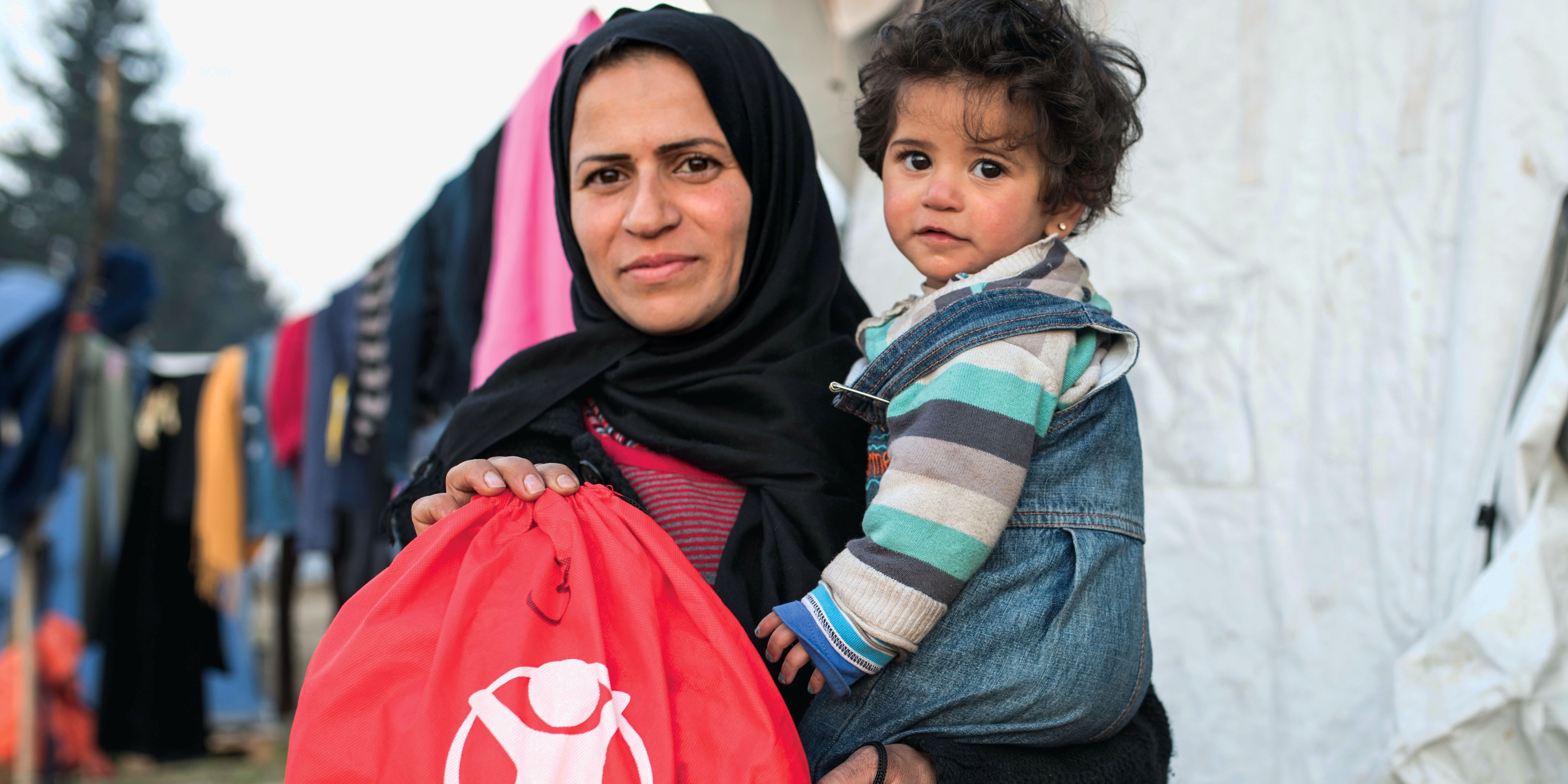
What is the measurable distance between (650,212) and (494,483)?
1.63ft

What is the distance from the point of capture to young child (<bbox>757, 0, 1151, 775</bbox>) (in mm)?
1038

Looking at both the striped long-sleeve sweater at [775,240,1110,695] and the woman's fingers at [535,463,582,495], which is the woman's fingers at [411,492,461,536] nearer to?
the woman's fingers at [535,463,582,495]

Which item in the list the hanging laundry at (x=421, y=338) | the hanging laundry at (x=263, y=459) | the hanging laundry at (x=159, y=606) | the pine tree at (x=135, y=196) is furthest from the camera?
the pine tree at (x=135, y=196)

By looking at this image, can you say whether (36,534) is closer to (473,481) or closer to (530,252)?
(530,252)

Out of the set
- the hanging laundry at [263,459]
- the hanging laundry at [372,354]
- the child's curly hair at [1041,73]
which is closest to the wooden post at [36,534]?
the hanging laundry at [263,459]

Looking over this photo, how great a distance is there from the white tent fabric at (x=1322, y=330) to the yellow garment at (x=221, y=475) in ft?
14.9

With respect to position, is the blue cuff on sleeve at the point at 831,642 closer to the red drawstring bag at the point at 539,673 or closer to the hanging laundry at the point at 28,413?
the red drawstring bag at the point at 539,673

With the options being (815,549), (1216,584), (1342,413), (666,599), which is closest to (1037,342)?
(815,549)

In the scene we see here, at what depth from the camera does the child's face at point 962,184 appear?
126cm

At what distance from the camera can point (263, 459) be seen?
488 cm

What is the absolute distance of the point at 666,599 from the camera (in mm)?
1039

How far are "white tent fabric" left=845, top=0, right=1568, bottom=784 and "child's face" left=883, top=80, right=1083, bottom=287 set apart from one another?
1051mm

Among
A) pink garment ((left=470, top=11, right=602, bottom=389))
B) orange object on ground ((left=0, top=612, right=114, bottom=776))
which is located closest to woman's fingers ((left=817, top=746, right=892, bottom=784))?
pink garment ((left=470, top=11, right=602, bottom=389))

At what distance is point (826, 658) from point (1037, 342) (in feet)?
1.46
